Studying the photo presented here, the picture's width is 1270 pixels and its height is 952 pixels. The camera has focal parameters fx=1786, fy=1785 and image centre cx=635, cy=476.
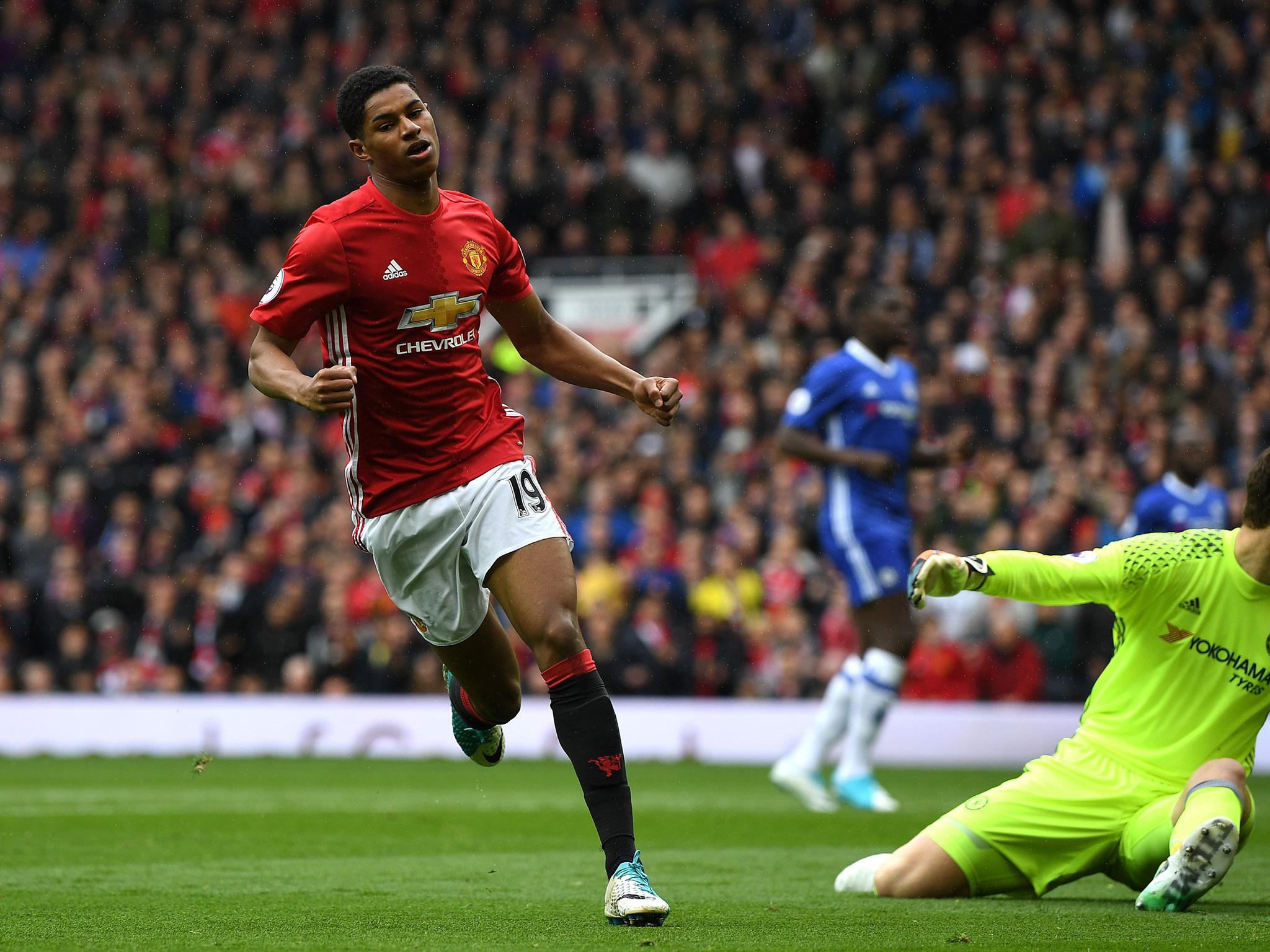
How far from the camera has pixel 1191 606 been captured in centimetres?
552

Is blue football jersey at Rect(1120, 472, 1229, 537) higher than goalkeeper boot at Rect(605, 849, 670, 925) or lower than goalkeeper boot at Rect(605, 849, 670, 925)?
higher

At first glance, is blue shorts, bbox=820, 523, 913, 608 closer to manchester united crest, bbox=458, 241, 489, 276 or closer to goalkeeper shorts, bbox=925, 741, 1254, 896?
goalkeeper shorts, bbox=925, 741, 1254, 896

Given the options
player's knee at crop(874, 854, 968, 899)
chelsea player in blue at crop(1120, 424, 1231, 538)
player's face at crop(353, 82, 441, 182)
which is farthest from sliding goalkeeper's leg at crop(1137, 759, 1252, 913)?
chelsea player in blue at crop(1120, 424, 1231, 538)

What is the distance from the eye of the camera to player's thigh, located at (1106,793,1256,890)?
5.38 metres

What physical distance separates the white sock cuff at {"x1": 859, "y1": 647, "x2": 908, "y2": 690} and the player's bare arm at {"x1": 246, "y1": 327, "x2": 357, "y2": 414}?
4502 mm

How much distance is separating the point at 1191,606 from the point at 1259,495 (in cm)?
40

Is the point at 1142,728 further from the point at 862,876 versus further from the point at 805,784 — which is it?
the point at 805,784

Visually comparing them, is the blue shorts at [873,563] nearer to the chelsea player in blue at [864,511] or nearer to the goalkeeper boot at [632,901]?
the chelsea player in blue at [864,511]

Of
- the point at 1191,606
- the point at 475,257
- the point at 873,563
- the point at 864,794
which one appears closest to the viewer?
the point at 1191,606

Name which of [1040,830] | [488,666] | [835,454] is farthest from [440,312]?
[835,454]

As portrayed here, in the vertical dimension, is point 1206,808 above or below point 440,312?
below

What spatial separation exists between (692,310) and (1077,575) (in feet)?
41.3

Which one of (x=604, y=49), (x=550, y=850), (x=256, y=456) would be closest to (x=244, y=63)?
(x=604, y=49)

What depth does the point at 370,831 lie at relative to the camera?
8445 mm
